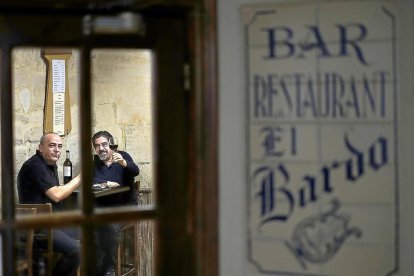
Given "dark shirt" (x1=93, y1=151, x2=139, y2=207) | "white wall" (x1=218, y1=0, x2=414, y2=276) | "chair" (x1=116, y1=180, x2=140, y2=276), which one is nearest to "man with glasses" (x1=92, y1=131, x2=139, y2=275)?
"dark shirt" (x1=93, y1=151, x2=139, y2=207)

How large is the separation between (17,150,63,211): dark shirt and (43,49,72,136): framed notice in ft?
3.51

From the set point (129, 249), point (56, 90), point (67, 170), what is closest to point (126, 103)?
point (56, 90)

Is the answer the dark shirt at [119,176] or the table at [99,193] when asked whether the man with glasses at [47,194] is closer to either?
the table at [99,193]

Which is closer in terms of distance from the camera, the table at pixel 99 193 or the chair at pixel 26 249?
the chair at pixel 26 249

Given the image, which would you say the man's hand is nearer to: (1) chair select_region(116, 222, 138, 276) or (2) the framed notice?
(1) chair select_region(116, 222, 138, 276)

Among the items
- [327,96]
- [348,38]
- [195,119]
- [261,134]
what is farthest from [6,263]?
[348,38]

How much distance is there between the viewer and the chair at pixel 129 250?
417 centimetres

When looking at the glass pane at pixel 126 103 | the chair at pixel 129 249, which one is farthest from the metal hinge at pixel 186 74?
the glass pane at pixel 126 103

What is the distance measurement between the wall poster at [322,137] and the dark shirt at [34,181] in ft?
7.25

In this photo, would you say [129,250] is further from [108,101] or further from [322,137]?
[322,137]

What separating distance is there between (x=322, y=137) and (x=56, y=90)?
11.0 feet

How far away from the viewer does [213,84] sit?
1528 millimetres

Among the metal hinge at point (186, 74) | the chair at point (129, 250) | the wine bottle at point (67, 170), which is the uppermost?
the metal hinge at point (186, 74)

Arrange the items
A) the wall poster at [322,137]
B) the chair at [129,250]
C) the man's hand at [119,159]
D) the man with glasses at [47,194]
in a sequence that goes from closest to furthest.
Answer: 1. the wall poster at [322,137]
2. the man with glasses at [47,194]
3. the man's hand at [119,159]
4. the chair at [129,250]
